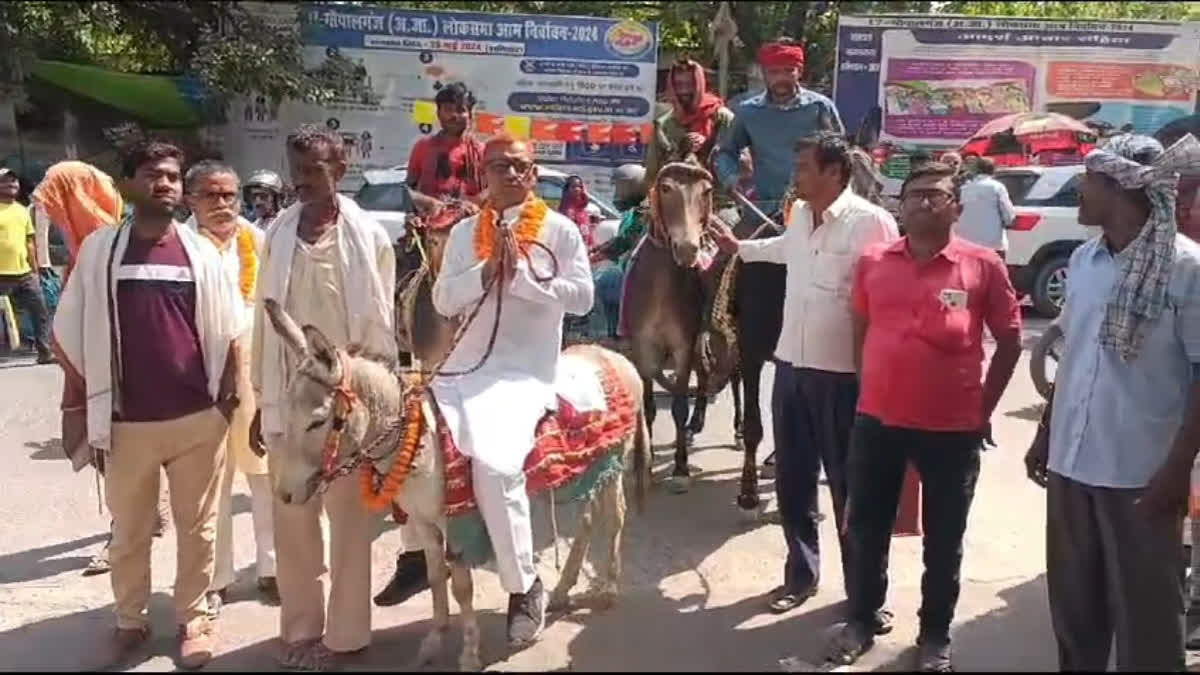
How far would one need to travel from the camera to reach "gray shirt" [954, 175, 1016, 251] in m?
10.7

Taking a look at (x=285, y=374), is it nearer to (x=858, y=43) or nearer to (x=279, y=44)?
(x=279, y=44)

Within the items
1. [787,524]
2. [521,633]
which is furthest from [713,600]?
[521,633]

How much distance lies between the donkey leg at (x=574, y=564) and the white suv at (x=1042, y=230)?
10.0m

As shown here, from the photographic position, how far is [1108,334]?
3.54 m

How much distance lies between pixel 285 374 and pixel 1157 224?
2982 millimetres

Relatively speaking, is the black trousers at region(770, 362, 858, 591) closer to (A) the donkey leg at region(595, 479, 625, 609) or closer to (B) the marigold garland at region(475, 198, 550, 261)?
(A) the donkey leg at region(595, 479, 625, 609)

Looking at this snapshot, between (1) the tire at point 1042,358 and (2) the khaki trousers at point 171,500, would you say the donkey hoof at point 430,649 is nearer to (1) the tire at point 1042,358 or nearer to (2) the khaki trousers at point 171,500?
(2) the khaki trousers at point 171,500

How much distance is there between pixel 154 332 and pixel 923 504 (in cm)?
287

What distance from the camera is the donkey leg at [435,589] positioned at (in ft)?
13.9

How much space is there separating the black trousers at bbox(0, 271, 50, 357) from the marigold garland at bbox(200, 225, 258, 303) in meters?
6.56

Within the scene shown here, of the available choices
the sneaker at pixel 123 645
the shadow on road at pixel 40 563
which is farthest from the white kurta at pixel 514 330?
the shadow on road at pixel 40 563

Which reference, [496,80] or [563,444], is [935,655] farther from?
[496,80]

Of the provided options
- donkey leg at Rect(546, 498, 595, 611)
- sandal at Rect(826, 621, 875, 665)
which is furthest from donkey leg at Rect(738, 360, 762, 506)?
sandal at Rect(826, 621, 875, 665)

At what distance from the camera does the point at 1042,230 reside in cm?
1373
